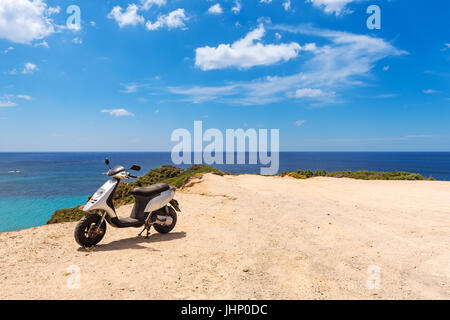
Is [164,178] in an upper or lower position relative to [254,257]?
lower

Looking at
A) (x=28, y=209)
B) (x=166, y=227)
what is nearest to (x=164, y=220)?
(x=166, y=227)

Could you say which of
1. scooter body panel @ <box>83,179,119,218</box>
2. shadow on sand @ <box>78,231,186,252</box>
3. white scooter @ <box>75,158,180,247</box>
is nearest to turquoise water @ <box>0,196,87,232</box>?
shadow on sand @ <box>78,231,186,252</box>

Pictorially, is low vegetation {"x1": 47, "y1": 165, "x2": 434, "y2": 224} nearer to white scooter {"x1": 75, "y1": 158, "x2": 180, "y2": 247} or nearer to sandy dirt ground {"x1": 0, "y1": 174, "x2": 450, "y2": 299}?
sandy dirt ground {"x1": 0, "y1": 174, "x2": 450, "y2": 299}

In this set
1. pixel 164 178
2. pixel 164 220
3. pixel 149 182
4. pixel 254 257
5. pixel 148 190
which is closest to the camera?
pixel 254 257

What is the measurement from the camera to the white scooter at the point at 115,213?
636 cm

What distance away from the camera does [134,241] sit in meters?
7.07

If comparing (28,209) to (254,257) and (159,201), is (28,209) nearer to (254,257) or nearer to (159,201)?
(159,201)

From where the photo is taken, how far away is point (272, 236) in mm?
7109

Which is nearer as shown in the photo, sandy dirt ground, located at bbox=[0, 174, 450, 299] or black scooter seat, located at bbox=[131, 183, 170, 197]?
sandy dirt ground, located at bbox=[0, 174, 450, 299]

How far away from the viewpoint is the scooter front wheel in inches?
246

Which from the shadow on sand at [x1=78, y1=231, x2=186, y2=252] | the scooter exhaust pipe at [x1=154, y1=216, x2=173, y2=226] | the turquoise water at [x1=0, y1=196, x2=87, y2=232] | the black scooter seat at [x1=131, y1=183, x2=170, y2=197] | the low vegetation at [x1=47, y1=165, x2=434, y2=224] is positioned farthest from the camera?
the turquoise water at [x1=0, y1=196, x2=87, y2=232]

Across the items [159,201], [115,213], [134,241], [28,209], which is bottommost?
[28,209]

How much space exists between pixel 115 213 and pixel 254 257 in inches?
148
